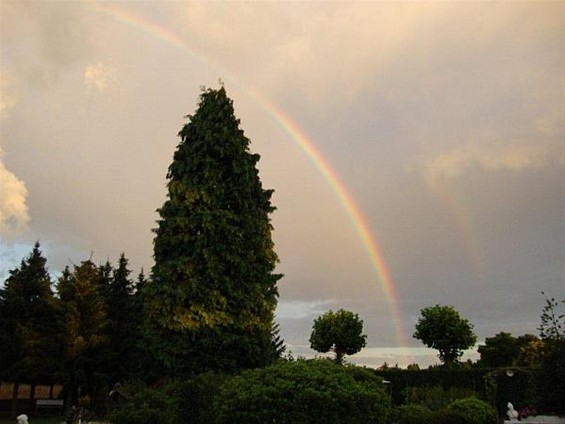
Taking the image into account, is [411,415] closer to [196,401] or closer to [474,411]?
[474,411]

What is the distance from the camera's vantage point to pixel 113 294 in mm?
40344

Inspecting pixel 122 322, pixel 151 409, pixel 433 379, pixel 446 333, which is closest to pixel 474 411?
pixel 151 409

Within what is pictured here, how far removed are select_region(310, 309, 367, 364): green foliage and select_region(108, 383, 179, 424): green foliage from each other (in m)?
23.4

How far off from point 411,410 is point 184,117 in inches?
700

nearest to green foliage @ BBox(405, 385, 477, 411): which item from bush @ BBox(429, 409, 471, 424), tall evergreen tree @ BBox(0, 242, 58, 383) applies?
bush @ BBox(429, 409, 471, 424)

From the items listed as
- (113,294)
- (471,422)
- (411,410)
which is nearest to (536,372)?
(471,422)

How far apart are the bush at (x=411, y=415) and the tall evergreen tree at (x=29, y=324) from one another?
2313cm

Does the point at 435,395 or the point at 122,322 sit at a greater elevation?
the point at 122,322

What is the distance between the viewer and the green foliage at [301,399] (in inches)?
363

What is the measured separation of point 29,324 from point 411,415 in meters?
26.9

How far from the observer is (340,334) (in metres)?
38.0

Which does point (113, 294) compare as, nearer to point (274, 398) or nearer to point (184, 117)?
point (184, 117)

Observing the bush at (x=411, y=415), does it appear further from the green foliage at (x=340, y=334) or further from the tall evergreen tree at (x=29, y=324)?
the tall evergreen tree at (x=29, y=324)

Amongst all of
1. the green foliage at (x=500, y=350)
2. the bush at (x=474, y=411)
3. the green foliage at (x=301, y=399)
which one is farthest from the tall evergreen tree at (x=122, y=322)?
the green foliage at (x=500, y=350)
